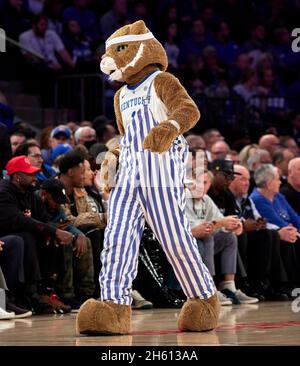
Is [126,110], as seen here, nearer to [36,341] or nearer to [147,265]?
[36,341]

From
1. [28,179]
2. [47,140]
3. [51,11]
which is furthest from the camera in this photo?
[51,11]

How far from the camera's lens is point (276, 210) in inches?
427

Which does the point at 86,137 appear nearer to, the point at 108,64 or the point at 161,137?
the point at 108,64

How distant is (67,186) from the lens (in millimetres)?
9219

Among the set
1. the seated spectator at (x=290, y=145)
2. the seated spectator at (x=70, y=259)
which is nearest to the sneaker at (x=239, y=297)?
the seated spectator at (x=70, y=259)

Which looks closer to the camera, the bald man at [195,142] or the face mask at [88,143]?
the face mask at [88,143]

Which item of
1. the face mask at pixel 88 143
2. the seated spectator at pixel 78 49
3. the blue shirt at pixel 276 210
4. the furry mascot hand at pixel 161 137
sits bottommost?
the blue shirt at pixel 276 210

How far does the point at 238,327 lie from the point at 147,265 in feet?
7.47

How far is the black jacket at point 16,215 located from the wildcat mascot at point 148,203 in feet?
5.49

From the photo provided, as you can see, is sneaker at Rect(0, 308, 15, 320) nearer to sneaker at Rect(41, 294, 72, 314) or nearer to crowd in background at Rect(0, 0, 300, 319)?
crowd in background at Rect(0, 0, 300, 319)

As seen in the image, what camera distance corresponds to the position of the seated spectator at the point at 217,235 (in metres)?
9.51

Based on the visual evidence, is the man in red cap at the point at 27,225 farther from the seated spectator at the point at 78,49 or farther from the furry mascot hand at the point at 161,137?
the seated spectator at the point at 78,49

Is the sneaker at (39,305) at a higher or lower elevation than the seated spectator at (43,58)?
lower
